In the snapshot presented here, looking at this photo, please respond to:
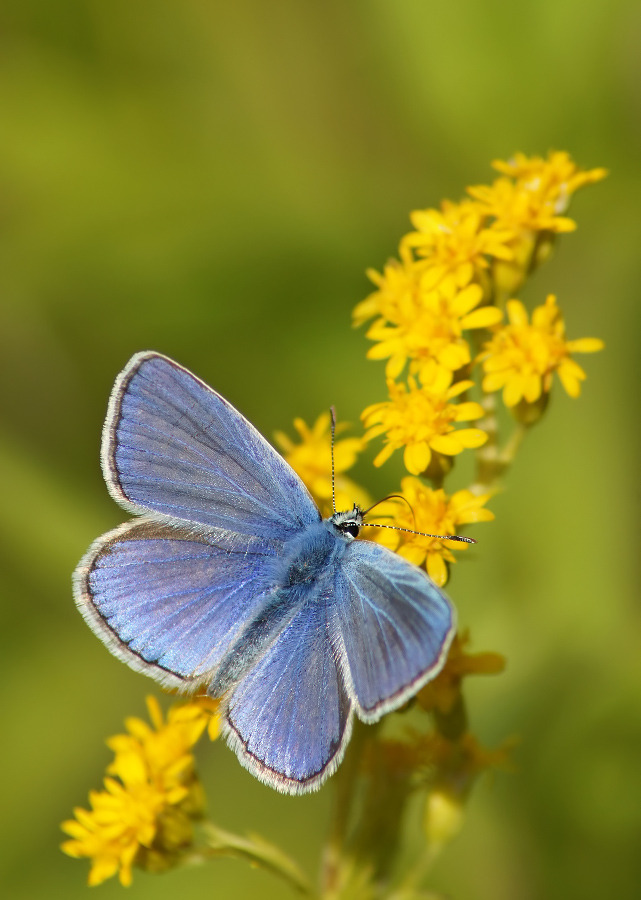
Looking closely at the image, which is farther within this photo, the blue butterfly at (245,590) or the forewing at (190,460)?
the forewing at (190,460)

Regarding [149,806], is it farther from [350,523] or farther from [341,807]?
[350,523]

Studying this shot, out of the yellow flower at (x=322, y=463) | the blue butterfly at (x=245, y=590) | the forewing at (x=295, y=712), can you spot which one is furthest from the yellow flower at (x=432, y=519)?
the yellow flower at (x=322, y=463)

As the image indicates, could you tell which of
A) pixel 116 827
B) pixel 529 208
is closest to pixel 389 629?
pixel 116 827

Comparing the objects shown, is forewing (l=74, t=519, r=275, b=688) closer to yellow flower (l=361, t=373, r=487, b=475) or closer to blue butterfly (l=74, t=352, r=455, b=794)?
blue butterfly (l=74, t=352, r=455, b=794)

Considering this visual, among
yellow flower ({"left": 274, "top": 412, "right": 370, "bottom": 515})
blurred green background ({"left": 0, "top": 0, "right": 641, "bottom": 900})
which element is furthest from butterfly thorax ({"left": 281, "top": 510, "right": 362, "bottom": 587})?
blurred green background ({"left": 0, "top": 0, "right": 641, "bottom": 900})

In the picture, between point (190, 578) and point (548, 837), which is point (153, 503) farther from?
point (548, 837)

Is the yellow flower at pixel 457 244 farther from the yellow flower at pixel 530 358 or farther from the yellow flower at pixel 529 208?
the yellow flower at pixel 530 358
